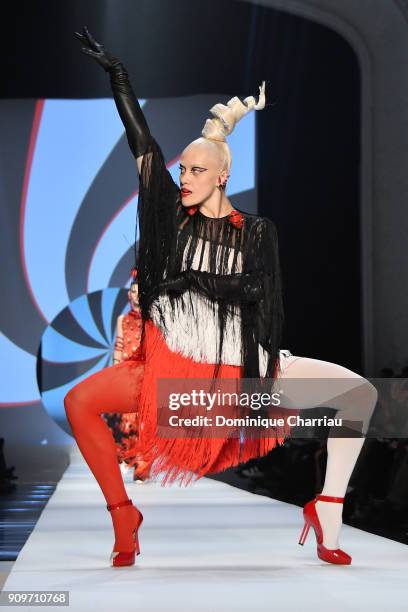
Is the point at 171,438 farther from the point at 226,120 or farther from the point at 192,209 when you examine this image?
the point at 226,120

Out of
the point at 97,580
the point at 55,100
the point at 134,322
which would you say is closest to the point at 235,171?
the point at 55,100

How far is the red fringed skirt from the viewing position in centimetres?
233

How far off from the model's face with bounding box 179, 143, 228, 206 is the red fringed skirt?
0.32 metres

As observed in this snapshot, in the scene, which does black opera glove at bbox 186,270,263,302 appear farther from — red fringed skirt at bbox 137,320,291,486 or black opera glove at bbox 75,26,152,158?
black opera glove at bbox 75,26,152,158

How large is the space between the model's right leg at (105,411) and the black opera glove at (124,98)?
0.53m

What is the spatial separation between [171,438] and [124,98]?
79cm

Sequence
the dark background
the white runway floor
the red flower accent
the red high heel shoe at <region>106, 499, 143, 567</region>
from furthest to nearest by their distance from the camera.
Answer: the dark background
the red flower accent
the red high heel shoe at <region>106, 499, 143, 567</region>
the white runway floor

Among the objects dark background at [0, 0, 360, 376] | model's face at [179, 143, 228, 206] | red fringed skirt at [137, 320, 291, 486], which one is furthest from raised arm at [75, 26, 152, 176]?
dark background at [0, 0, 360, 376]

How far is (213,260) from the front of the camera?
2.39 meters

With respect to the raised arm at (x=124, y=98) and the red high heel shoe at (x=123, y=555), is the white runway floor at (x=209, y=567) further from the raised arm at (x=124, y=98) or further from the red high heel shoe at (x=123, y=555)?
the raised arm at (x=124, y=98)

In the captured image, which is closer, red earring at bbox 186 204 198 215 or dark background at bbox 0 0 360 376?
red earring at bbox 186 204 198 215

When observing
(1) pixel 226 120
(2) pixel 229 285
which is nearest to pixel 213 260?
(2) pixel 229 285

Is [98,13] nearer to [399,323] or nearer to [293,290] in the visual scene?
[293,290]

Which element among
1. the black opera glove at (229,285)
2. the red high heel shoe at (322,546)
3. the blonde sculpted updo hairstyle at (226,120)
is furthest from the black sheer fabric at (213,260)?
the red high heel shoe at (322,546)
